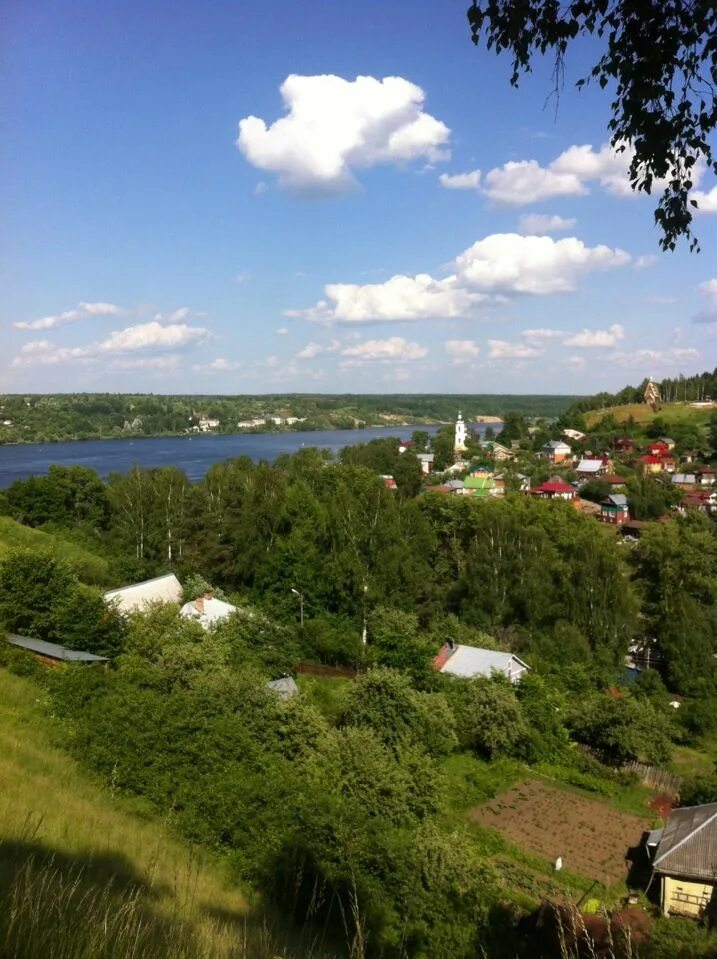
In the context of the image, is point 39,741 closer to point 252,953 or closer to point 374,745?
point 374,745

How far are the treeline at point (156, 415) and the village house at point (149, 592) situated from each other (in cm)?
9553

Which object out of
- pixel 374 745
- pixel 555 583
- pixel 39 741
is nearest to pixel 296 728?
pixel 374 745

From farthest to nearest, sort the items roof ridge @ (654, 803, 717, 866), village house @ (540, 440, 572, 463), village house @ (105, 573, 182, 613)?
village house @ (540, 440, 572, 463), village house @ (105, 573, 182, 613), roof ridge @ (654, 803, 717, 866)

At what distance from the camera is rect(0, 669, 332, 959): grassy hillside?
2.20 m

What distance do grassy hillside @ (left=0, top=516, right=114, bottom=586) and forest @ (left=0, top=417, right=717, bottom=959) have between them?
10.8 inches

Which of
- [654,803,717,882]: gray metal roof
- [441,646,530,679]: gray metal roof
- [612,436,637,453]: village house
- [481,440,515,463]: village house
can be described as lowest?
[441,646,530,679]: gray metal roof

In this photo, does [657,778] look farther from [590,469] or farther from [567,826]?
[590,469]

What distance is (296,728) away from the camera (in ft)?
34.6

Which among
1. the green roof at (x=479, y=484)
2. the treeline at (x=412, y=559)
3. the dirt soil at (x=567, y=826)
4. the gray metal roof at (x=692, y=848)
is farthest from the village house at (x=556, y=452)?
the gray metal roof at (x=692, y=848)

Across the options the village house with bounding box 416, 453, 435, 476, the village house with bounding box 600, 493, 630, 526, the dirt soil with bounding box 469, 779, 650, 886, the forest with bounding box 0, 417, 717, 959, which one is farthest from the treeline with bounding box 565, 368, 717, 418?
the dirt soil with bounding box 469, 779, 650, 886

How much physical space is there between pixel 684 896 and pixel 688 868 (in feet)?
1.56

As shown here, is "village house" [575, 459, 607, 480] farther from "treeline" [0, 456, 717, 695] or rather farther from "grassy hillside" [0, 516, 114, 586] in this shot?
"grassy hillside" [0, 516, 114, 586]

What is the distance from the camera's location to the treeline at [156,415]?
389ft

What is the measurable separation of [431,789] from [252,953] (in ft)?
25.8
